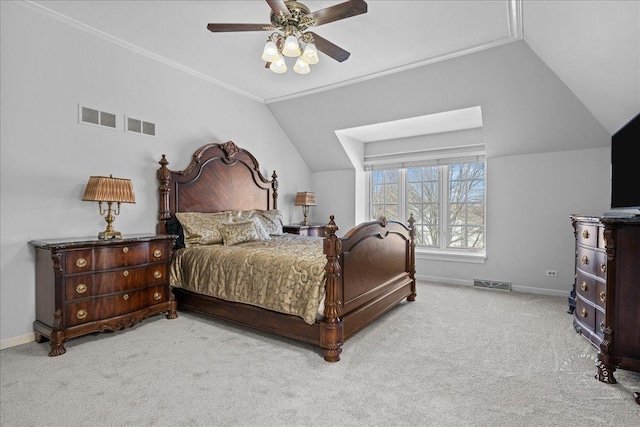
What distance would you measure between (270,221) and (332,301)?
93.4 inches

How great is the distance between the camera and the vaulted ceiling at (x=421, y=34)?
8.09 feet

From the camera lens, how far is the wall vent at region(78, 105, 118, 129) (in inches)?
124

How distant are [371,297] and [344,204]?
10.2 feet

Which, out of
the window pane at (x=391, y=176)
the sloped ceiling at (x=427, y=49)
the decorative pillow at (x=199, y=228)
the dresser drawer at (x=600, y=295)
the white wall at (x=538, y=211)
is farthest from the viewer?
the window pane at (x=391, y=176)

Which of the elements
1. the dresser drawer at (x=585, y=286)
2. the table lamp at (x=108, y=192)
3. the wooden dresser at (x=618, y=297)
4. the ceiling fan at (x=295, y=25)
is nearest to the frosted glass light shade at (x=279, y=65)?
the ceiling fan at (x=295, y=25)

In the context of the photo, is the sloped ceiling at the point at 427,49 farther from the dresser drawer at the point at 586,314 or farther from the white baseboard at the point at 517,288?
the white baseboard at the point at 517,288

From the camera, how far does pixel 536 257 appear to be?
14.3 feet

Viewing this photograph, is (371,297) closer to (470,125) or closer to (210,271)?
(210,271)

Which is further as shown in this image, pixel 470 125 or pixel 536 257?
pixel 470 125

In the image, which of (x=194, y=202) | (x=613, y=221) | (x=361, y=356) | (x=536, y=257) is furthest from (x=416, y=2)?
(x=536, y=257)

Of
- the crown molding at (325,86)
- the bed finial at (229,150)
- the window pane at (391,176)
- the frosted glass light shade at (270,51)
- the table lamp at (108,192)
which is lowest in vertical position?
the table lamp at (108,192)

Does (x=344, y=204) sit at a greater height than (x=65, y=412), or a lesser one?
greater

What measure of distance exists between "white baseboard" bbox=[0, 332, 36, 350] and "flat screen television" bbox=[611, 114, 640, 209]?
496cm

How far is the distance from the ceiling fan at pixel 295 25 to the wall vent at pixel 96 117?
1661 mm
